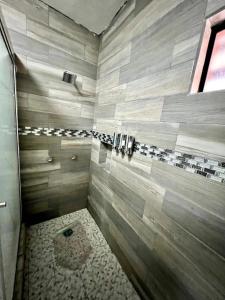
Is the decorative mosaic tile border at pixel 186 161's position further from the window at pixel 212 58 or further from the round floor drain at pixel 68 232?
the round floor drain at pixel 68 232

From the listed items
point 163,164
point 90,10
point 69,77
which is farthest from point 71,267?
point 90,10

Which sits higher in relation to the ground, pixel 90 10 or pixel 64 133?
pixel 90 10

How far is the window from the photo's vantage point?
2.37 ft

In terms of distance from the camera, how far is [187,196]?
0.80 meters

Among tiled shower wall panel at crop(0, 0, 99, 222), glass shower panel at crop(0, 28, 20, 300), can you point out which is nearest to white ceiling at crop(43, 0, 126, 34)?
tiled shower wall panel at crop(0, 0, 99, 222)

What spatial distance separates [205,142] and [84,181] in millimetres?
1712

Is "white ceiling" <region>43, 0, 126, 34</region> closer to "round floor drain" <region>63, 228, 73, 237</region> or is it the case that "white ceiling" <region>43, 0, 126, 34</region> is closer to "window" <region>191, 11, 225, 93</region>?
"window" <region>191, 11, 225, 93</region>

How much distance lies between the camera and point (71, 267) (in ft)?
4.31

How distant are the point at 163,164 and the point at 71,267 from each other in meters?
1.36

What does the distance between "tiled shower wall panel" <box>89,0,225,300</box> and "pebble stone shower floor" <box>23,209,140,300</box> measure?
164 millimetres

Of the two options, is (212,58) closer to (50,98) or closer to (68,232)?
(50,98)

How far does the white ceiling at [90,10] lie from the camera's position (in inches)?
50.9

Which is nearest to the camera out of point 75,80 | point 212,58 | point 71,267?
point 212,58

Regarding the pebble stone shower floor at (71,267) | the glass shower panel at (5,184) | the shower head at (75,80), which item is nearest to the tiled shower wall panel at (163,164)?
the pebble stone shower floor at (71,267)
